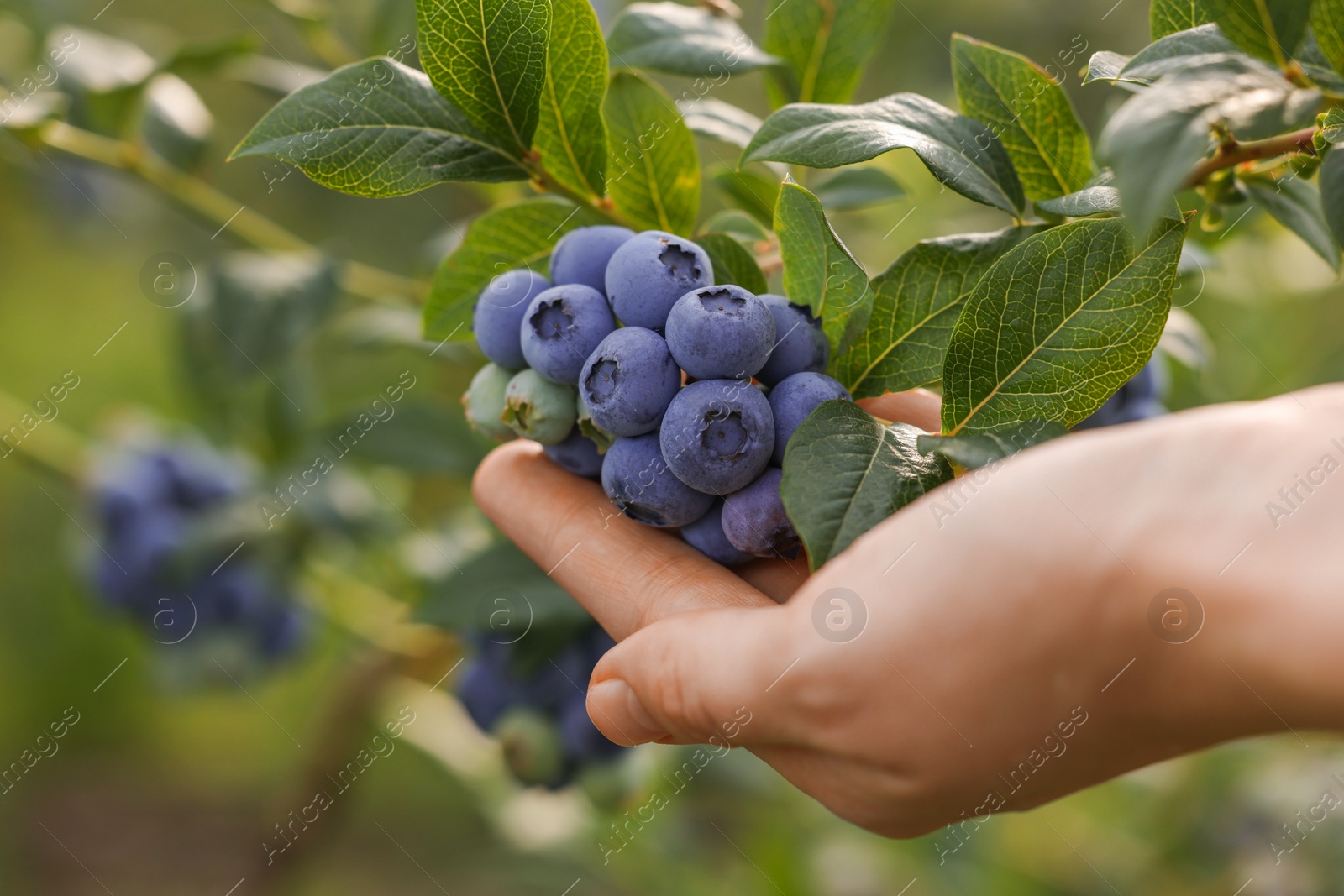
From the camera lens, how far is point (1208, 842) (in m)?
1.60

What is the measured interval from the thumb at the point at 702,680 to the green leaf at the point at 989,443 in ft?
0.46

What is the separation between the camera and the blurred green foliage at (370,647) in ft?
4.18

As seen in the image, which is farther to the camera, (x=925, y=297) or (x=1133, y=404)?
(x=1133, y=404)

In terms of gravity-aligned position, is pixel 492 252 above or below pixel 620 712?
above

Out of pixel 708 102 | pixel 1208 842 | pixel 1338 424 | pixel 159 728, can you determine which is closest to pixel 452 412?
pixel 708 102

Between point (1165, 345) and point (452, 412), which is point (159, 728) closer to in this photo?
point (452, 412)

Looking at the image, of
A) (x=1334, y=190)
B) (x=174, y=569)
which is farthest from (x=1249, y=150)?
(x=174, y=569)

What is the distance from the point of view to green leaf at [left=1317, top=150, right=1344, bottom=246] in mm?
501

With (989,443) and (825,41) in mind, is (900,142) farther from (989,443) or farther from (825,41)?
(825,41)

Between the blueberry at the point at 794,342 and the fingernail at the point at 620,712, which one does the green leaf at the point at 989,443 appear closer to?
the blueberry at the point at 794,342

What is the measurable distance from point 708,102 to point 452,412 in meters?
0.61

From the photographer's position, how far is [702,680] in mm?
562

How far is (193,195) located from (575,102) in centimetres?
75

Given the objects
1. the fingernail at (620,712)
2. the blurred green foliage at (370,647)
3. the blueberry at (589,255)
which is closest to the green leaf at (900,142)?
the blueberry at (589,255)
